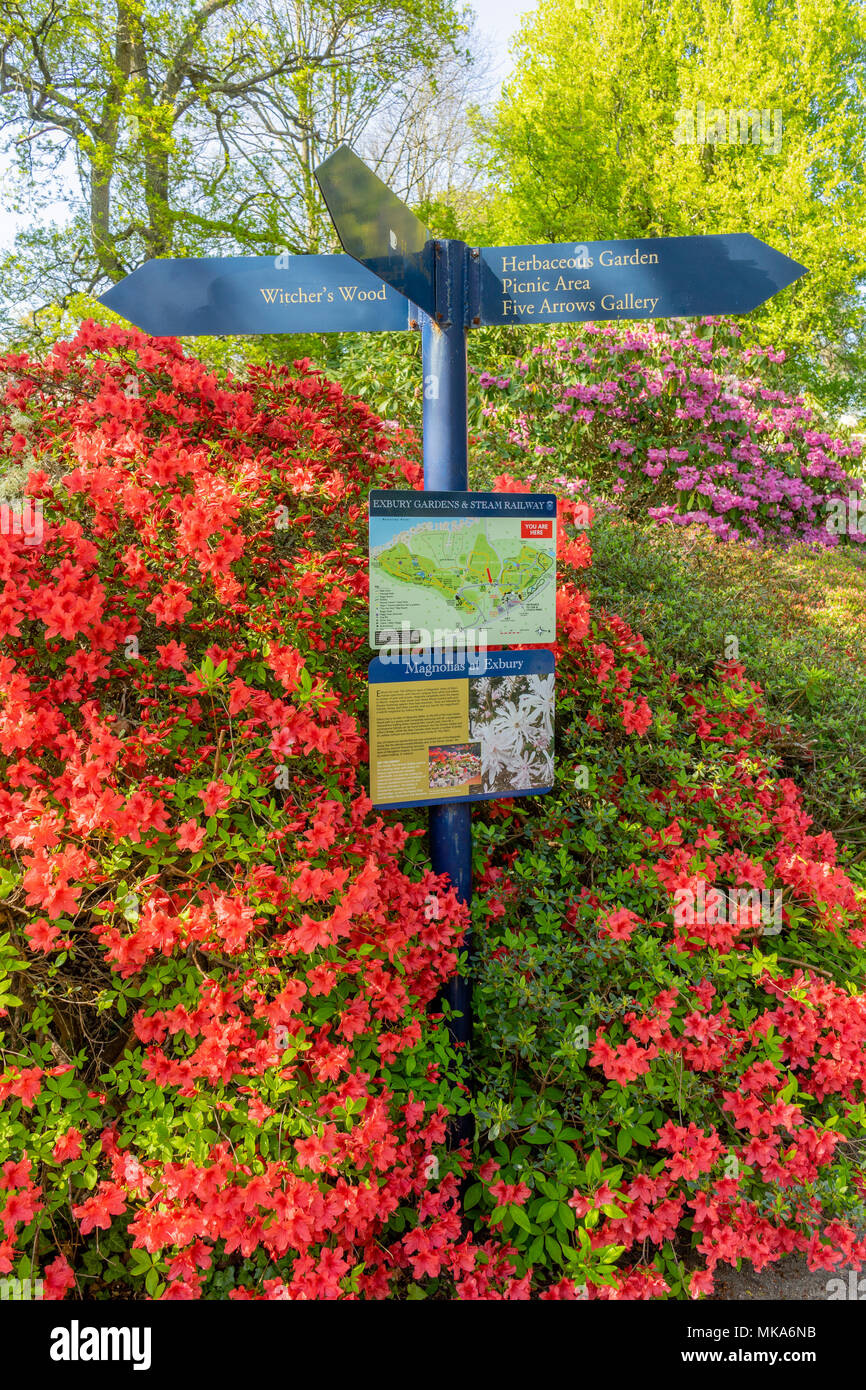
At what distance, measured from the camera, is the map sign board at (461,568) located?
6.66 ft

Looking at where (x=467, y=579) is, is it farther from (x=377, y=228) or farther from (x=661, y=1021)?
(x=661, y=1021)

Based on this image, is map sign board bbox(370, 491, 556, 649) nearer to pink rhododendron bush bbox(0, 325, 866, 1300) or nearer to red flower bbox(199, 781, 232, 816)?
pink rhododendron bush bbox(0, 325, 866, 1300)

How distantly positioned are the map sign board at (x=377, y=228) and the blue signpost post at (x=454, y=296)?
80 mm

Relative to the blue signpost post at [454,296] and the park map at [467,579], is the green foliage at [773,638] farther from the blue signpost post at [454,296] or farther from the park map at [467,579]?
the blue signpost post at [454,296]

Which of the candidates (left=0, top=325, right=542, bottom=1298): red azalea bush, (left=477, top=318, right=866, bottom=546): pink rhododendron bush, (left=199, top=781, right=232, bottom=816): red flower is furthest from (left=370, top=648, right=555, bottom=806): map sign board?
(left=477, top=318, right=866, bottom=546): pink rhododendron bush

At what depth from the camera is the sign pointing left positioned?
7.06ft

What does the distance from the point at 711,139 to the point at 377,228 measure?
14.7 m

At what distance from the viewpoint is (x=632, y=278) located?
2.13m

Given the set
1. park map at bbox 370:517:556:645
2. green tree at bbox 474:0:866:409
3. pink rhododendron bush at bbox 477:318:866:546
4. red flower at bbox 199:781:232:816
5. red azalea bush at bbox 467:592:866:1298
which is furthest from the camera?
green tree at bbox 474:0:866:409

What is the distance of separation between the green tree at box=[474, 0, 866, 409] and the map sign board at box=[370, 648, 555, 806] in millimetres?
13084

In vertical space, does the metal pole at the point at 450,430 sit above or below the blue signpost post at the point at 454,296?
below

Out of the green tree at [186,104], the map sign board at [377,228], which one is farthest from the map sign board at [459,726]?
the green tree at [186,104]

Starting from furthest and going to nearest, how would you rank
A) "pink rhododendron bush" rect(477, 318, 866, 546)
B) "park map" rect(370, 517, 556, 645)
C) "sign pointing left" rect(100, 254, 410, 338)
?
1. "pink rhododendron bush" rect(477, 318, 866, 546)
2. "sign pointing left" rect(100, 254, 410, 338)
3. "park map" rect(370, 517, 556, 645)

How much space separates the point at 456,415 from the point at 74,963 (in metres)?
1.74
